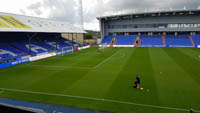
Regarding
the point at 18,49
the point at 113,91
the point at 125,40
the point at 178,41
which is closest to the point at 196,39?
the point at 178,41

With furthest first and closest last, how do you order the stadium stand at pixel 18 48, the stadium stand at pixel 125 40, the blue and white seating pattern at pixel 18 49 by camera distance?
the stadium stand at pixel 125 40 → the stadium stand at pixel 18 48 → the blue and white seating pattern at pixel 18 49

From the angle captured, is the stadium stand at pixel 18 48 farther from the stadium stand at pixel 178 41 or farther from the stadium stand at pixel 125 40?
the stadium stand at pixel 178 41

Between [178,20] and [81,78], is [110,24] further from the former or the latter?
[81,78]

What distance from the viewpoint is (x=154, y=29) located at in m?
55.2

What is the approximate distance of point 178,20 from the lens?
170 ft

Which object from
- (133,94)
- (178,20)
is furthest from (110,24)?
(133,94)

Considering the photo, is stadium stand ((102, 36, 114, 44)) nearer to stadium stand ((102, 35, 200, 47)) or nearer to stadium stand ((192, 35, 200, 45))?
stadium stand ((102, 35, 200, 47))

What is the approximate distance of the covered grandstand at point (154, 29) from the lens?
49781 mm

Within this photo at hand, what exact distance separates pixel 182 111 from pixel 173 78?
Answer: 22.1 ft

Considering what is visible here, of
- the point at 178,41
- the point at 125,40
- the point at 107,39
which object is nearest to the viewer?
the point at 178,41

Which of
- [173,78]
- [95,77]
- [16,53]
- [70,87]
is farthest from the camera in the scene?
[16,53]

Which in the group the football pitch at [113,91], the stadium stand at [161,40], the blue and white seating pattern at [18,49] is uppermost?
the stadium stand at [161,40]

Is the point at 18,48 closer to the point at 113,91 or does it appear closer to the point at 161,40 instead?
the point at 113,91

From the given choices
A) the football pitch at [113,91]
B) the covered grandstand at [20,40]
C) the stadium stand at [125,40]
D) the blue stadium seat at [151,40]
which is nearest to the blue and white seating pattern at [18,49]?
the covered grandstand at [20,40]
